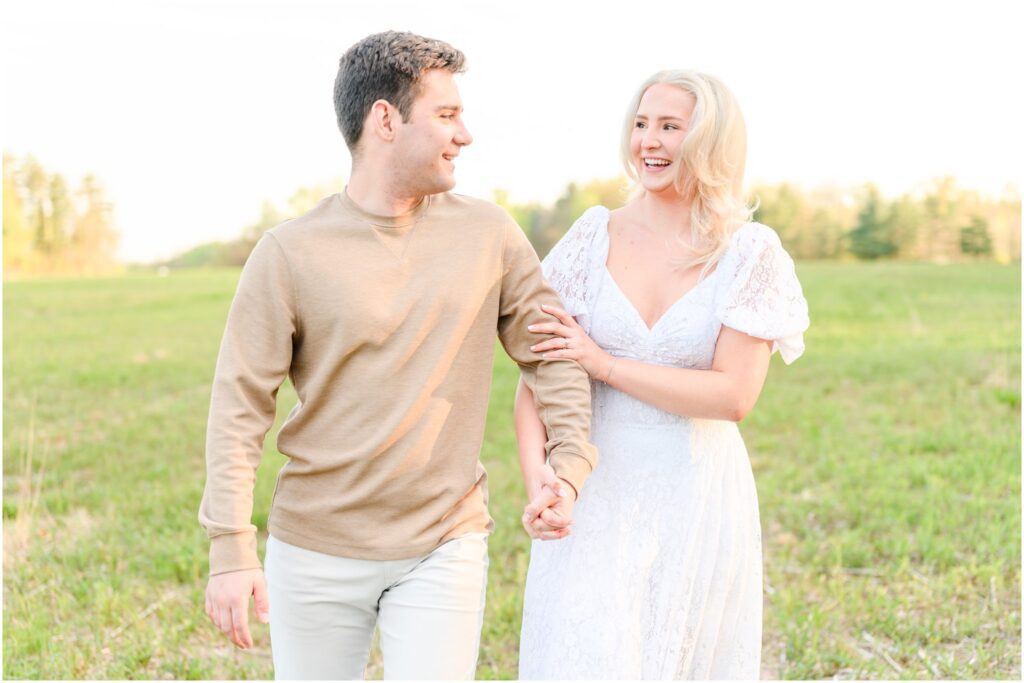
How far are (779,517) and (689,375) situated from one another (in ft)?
12.8

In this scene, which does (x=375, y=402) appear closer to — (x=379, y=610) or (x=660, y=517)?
(x=379, y=610)

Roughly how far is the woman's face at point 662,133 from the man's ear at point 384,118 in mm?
691

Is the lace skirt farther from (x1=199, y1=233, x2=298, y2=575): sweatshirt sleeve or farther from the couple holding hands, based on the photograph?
(x1=199, y1=233, x2=298, y2=575): sweatshirt sleeve

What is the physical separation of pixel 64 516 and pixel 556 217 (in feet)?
115

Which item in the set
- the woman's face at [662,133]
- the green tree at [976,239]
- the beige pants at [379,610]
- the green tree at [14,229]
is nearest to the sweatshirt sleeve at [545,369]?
the beige pants at [379,610]

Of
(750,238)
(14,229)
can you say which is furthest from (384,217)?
(14,229)

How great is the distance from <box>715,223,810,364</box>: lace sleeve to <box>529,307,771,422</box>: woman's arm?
0.05m

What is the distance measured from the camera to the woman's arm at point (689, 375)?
2.65 metres

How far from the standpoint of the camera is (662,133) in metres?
2.72

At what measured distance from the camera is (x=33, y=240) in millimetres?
35062

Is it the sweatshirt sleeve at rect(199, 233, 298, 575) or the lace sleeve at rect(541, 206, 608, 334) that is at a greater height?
the lace sleeve at rect(541, 206, 608, 334)

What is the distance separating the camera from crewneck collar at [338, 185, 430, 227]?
2449mm

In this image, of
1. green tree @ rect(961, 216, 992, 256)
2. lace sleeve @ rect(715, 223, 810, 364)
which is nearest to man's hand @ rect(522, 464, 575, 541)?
lace sleeve @ rect(715, 223, 810, 364)

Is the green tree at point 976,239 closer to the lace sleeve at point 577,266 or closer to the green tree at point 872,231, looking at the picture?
the green tree at point 872,231
